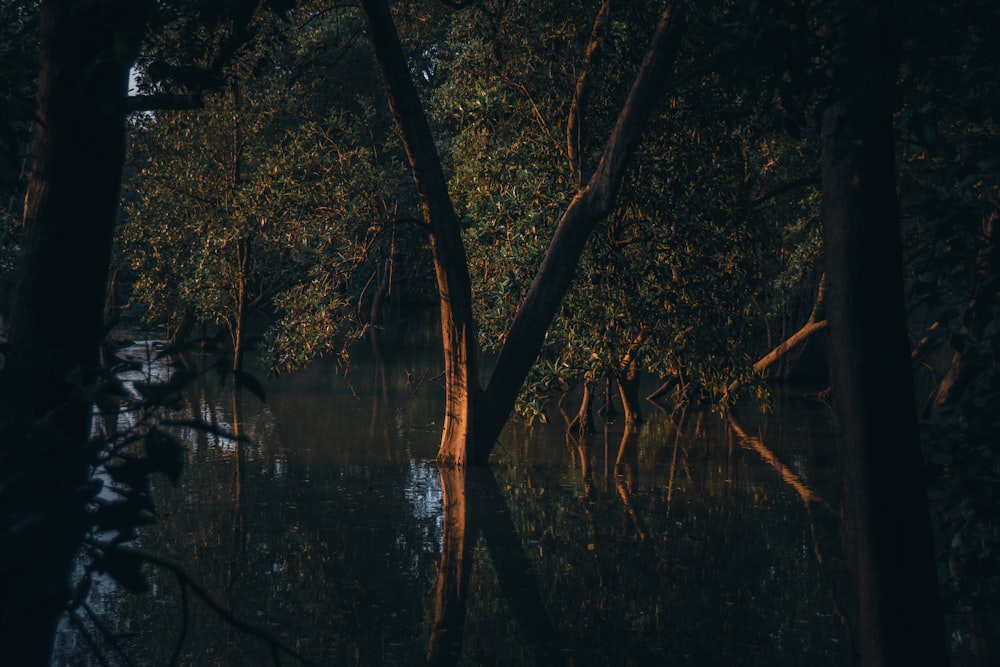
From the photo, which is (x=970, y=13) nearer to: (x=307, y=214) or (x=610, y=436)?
(x=307, y=214)

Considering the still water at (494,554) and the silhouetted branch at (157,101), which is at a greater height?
the silhouetted branch at (157,101)

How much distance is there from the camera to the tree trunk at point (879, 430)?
5.61 metres

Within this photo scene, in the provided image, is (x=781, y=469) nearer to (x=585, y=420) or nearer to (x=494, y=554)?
(x=585, y=420)

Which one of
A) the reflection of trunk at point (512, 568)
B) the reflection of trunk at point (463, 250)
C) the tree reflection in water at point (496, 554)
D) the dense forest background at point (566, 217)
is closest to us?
the dense forest background at point (566, 217)

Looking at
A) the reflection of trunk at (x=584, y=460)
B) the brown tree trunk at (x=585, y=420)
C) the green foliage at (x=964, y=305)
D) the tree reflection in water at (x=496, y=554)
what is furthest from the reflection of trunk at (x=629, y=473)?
the green foliage at (x=964, y=305)

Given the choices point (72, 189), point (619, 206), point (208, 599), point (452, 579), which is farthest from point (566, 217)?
point (208, 599)

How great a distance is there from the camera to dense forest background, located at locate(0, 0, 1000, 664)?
4.74 metres

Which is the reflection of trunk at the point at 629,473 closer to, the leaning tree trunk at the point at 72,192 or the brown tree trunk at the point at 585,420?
the brown tree trunk at the point at 585,420

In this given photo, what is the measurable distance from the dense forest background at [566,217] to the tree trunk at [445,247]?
5cm

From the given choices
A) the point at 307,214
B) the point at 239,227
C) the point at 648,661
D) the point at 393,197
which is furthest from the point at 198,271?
the point at 648,661

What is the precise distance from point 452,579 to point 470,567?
0.55m

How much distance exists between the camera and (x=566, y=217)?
51.6 feet

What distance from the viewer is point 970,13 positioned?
545cm

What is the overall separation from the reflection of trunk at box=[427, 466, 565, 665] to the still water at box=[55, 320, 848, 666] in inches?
1.4
